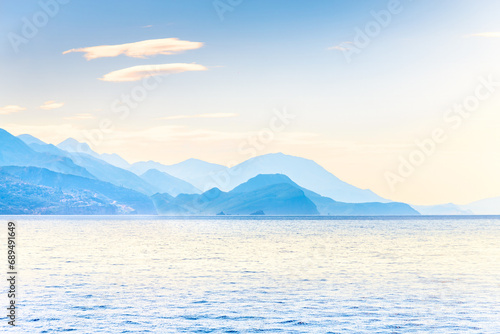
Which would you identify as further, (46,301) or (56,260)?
(56,260)

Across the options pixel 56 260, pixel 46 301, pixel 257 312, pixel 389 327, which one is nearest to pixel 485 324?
pixel 389 327

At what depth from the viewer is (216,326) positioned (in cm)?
3669

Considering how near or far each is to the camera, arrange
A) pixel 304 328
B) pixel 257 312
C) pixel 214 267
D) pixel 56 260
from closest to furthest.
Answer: pixel 304 328 → pixel 257 312 → pixel 214 267 → pixel 56 260

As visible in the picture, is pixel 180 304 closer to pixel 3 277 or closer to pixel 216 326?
pixel 216 326

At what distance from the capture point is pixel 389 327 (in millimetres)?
36469

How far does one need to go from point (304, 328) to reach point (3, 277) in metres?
36.7

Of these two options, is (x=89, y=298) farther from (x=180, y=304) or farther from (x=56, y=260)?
(x=56, y=260)

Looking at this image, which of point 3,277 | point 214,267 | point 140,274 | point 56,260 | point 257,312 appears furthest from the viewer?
point 56,260

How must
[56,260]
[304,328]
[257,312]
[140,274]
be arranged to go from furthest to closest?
[56,260] < [140,274] < [257,312] < [304,328]

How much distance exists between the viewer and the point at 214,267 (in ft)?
233

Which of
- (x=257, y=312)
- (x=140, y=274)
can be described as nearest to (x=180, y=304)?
(x=257, y=312)

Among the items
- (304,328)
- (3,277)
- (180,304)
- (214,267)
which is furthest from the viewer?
(214,267)

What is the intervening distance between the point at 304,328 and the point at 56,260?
51.7 metres

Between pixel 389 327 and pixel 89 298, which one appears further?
pixel 89 298
